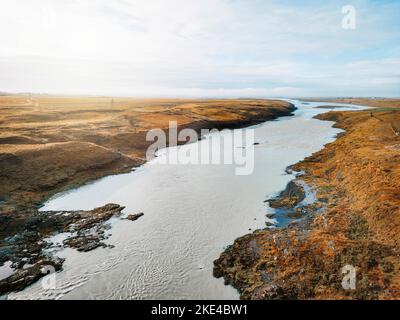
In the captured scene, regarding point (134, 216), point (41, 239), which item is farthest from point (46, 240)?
point (134, 216)

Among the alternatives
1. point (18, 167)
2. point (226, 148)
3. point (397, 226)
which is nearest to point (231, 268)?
point (397, 226)

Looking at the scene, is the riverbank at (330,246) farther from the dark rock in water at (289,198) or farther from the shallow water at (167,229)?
the shallow water at (167,229)

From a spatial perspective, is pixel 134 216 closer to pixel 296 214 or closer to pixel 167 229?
pixel 167 229

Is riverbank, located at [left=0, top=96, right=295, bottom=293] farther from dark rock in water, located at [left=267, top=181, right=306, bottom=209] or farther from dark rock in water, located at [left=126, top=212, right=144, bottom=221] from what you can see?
dark rock in water, located at [left=267, top=181, right=306, bottom=209]

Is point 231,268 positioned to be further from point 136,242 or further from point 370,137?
point 370,137

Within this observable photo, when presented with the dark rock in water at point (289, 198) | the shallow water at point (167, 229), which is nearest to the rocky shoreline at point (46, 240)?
the shallow water at point (167, 229)
